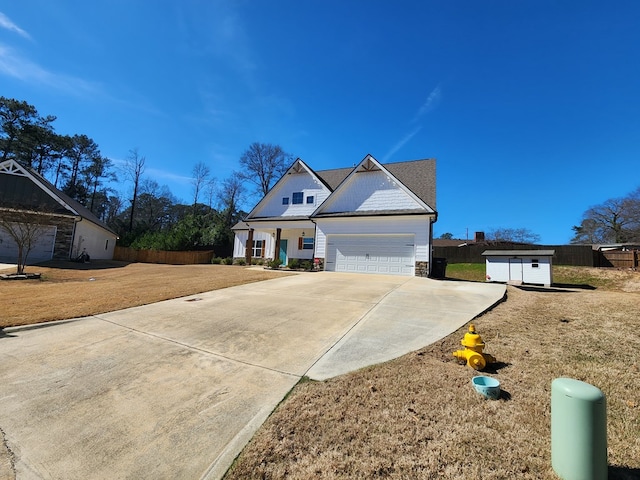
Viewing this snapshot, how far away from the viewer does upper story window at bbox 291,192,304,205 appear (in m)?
21.3

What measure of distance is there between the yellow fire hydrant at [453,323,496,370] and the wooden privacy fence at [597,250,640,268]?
89.8 feet

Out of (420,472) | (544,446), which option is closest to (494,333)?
(544,446)

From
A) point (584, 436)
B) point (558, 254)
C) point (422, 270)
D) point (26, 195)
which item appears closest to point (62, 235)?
point (26, 195)

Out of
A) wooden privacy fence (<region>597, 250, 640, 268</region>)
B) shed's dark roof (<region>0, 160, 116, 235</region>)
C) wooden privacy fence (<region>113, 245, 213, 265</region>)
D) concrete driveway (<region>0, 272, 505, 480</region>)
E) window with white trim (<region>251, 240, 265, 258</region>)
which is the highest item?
shed's dark roof (<region>0, 160, 116, 235</region>)

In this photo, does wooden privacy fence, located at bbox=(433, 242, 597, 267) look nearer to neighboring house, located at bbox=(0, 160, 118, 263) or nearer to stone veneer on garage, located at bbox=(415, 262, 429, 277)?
stone veneer on garage, located at bbox=(415, 262, 429, 277)

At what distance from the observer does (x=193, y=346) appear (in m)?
4.96

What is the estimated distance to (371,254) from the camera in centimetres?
1608

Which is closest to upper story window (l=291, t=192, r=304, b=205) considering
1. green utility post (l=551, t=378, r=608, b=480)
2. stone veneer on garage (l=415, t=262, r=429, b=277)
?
stone veneer on garage (l=415, t=262, r=429, b=277)

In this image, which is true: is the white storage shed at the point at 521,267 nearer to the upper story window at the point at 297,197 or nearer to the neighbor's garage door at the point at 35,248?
the upper story window at the point at 297,197

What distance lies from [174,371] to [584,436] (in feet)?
14.4

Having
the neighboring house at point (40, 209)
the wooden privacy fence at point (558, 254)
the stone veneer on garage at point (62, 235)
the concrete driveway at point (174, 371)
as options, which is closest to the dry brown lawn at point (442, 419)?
the concrete driveway at point (174, 371)

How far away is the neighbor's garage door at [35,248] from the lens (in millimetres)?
19250

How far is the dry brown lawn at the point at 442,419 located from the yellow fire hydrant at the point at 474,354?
130 millimetres

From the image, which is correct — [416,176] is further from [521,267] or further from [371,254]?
[521,267]
